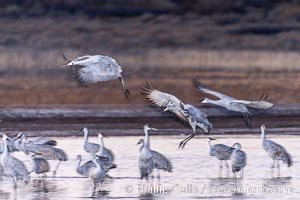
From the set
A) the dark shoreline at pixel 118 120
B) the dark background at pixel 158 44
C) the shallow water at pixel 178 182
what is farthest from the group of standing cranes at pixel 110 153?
the dark background at pixel 158 44

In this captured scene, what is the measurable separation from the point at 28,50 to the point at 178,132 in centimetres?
913

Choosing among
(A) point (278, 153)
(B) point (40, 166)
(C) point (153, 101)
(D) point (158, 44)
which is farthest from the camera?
(D) point (158, 44)

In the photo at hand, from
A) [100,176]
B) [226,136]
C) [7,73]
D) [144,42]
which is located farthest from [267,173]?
[144,42]

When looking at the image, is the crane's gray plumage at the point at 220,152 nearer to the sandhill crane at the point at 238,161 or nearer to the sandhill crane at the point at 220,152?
the sandhill crane at the point at 220,152

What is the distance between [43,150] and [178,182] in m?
2.25

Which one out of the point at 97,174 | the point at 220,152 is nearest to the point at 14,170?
the point at 97,174

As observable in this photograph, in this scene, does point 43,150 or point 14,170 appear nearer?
point 14,170

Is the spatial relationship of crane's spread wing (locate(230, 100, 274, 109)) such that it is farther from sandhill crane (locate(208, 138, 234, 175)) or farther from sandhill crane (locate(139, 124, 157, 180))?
sandhill crane (locate(208, 138, 234, 175))

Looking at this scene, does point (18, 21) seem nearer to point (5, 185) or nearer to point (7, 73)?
point (7, 73)

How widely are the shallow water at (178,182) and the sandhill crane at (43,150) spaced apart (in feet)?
A: 0.85

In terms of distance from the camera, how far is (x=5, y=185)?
61.5 feet

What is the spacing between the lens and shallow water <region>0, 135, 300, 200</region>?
17.6 m

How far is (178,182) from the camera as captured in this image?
18625 millimetres

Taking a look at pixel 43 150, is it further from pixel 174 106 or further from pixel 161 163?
pixel 174 106
